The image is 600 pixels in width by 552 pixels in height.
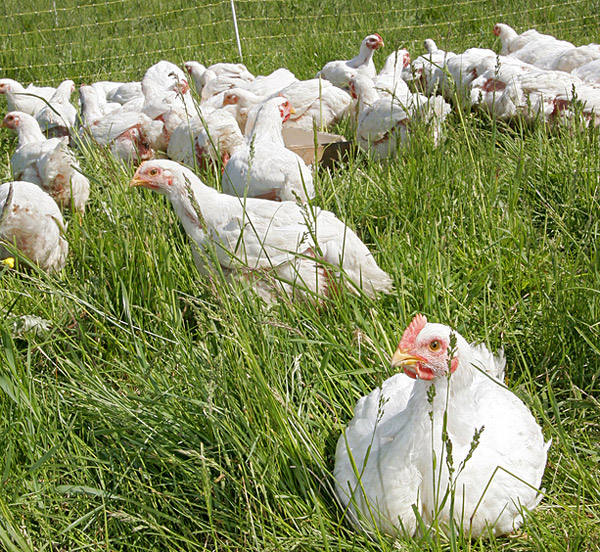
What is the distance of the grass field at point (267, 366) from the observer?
1.82 metres

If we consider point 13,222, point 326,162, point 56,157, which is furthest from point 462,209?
point 56,157

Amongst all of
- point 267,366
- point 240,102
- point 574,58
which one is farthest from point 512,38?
point 267,366

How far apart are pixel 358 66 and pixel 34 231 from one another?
159 inches

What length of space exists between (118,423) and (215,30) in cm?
771

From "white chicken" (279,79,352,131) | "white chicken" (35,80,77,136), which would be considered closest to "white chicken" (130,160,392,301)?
"white chicken" (279,79,352,131)

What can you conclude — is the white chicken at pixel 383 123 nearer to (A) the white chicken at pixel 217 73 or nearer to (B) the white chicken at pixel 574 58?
(B) the white chicken at pixel 574 58

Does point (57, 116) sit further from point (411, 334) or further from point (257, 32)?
point (411, 334)

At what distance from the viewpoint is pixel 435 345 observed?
1.78m

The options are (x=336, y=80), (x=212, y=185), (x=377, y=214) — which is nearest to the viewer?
(x=377, y=214)

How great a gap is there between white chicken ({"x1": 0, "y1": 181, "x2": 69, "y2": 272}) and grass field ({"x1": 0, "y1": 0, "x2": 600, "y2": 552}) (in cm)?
10

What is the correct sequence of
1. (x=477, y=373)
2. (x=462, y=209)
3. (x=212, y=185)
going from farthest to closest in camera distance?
(x=212, y=185), (x=462, y=209), (x=477, y=373)

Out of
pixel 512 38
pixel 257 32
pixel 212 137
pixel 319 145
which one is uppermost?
Result: pixel 257 32

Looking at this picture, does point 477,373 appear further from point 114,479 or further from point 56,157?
point 56,157

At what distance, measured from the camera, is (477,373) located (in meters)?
2.26
